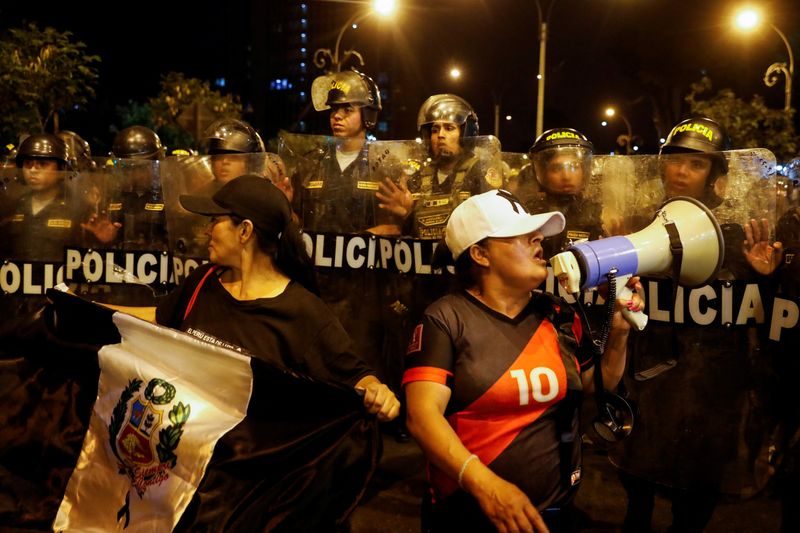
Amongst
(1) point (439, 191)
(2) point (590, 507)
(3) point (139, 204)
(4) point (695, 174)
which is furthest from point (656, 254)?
(3) point (139, 204)

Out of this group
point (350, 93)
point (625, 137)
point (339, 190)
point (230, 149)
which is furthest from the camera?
point (625, 137)

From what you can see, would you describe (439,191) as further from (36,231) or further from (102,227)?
(36,231)

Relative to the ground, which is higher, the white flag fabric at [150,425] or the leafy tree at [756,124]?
the leafy tree at [756,124]

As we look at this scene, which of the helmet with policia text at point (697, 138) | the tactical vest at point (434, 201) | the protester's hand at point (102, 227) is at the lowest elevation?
the protester's hand at point (102, 227)

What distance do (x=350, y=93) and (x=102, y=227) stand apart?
2.66m

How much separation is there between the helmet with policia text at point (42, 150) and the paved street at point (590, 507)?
4899mm

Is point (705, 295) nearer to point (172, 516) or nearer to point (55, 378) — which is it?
point (172, 516)

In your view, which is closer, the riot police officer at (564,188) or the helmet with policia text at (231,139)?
the riot police officer at (564,188)

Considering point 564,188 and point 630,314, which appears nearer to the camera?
point 630,314

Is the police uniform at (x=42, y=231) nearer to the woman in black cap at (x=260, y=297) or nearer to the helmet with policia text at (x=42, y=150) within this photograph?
the helmet with policia text at (x=42, y=150)

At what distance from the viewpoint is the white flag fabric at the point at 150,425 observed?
2.75 m

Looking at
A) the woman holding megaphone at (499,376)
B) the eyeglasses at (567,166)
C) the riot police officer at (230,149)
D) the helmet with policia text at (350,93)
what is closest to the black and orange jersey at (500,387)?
the woman holding megaphone at (499,376)

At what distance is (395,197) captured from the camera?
5.70 m

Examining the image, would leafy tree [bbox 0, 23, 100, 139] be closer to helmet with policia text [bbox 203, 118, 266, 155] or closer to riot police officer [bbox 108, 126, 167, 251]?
helmet with policia text [bbox 203, 118, 266, 155]
